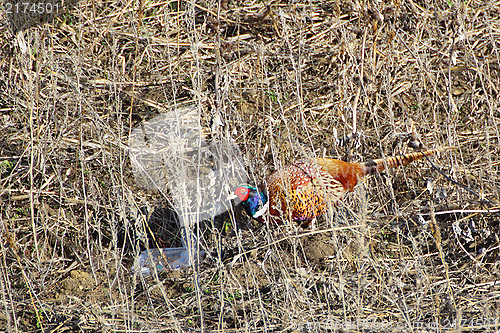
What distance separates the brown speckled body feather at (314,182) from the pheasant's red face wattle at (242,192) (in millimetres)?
148

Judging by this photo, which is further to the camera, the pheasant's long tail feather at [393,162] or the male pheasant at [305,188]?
the pheasant's long tail feather at [393,162]

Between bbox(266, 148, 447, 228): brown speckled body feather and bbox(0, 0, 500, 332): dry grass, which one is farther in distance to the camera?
bbox(266, 148, 447, 228): brown speckled body feather

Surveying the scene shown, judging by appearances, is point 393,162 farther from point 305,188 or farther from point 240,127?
point 240,127

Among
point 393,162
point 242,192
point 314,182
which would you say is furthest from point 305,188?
point 393,162

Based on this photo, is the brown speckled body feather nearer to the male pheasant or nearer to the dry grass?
the male pheasant

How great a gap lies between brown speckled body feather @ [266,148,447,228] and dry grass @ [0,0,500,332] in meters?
0.13

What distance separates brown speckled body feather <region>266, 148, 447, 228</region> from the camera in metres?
2.67

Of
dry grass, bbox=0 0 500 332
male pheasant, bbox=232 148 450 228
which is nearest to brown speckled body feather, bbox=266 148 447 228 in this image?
male pheasant, bbox=232 148 450 228

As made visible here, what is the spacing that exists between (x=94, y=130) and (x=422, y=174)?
2479 millimetres

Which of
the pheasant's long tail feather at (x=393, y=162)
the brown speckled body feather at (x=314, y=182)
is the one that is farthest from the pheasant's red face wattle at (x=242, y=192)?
the pheasant's long tail feather at (x=393, y=162)

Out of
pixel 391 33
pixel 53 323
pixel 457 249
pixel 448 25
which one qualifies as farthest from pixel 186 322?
pixel 448 25

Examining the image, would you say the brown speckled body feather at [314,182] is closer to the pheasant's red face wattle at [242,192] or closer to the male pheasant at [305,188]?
the male pheasant at [305,188]

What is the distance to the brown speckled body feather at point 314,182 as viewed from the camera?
2.67 metres

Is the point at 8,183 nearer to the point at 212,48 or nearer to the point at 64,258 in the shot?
the point at 64,258
